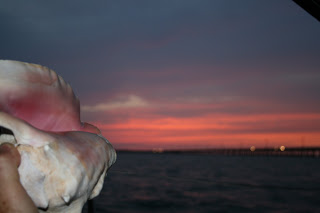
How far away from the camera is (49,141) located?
0.66 meters

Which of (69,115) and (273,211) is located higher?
(69,115)

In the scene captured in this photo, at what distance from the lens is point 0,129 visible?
2.34 ft

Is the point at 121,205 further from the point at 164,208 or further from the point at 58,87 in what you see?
the point at 58,87

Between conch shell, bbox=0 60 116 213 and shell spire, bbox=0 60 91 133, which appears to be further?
shell spire, bbox=0 60 91 133

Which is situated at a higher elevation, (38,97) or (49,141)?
(38,97)

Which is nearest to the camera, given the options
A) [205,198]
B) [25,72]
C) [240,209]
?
[25,72]

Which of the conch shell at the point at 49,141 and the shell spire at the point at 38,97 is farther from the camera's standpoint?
the shell spire at the point at 38,97

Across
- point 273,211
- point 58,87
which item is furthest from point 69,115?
point 273,211

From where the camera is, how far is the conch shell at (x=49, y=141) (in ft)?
2.08

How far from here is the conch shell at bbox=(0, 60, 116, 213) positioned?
25.0 inches

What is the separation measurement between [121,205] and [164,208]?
4.98 ft

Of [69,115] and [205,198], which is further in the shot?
[205,198]

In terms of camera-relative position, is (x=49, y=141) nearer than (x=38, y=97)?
Yes

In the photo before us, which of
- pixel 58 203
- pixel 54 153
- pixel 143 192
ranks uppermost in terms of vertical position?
pixel 54 153
